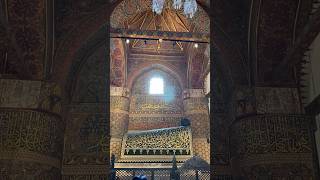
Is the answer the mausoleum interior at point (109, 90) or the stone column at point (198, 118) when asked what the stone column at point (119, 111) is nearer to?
the stone column at point (198, 118)

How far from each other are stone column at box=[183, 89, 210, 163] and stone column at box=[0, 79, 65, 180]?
6853mm

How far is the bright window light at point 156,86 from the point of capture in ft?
44.5

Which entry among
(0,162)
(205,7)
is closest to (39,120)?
(0,162)

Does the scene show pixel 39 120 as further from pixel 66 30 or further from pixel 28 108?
pixel 66 30

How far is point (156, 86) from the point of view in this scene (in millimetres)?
13664

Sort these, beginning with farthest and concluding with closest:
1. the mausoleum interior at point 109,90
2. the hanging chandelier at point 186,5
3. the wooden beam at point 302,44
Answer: the hanging chandelier at point 186,5 → the mausoleum interior at point 109,90 → the wooden beam at point 302,44

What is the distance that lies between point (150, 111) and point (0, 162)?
850cm

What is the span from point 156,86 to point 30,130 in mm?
8719

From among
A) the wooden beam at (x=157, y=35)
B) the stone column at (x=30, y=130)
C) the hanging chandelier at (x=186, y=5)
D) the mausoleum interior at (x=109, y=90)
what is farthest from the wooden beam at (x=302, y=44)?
the wooden beam at (x=157, y=35)

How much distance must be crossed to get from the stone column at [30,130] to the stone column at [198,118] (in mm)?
6853

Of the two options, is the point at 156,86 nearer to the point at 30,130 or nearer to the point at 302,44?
the point at 30,130

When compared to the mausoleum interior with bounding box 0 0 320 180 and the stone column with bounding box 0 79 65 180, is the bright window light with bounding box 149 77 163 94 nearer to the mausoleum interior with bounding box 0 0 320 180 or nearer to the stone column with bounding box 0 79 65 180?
the mausoleum interior with bounding box 0 0 320 180

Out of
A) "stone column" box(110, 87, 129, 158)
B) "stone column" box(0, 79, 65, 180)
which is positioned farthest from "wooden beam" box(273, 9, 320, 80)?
"stone column" box(110, 87, 129, 158)

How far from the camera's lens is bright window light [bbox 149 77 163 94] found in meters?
13.6
